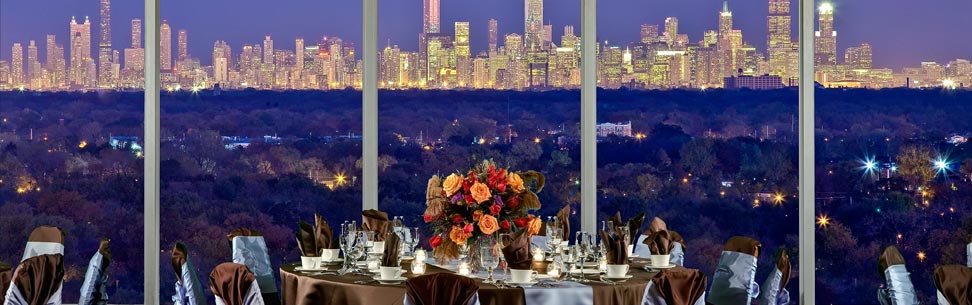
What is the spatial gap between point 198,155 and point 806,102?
5.47 m

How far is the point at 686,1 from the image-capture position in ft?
30.1

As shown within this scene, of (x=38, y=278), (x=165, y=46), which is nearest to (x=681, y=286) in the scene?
(x=38, y=278)

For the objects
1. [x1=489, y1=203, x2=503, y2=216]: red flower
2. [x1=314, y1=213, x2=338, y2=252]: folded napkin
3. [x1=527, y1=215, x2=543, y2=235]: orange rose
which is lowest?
[x1=314, y1=213, x2=338, y2=252]: folded napkin

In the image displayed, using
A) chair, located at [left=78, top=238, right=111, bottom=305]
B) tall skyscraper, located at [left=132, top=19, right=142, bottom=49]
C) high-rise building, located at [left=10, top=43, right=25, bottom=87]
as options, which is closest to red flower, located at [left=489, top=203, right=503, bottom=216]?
chair, located at [left=78, top=238, right=111, bottom=305]

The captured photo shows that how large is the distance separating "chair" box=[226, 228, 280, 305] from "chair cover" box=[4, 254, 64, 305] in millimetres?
1711

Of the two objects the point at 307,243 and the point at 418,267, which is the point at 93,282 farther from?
the point at 418,267

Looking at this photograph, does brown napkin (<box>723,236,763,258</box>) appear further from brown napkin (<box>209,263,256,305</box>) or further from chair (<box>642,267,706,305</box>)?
brown napkin (<box>209,263,256,305</box>)

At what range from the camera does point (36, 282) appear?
458 cm

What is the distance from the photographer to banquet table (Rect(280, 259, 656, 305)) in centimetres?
481

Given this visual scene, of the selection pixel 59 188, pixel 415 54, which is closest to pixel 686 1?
pixel 415 54

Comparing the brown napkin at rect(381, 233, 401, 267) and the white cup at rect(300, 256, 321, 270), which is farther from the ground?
the brown napkin at rect(381, 233, 401, 267)

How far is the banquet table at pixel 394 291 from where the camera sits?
481 cm

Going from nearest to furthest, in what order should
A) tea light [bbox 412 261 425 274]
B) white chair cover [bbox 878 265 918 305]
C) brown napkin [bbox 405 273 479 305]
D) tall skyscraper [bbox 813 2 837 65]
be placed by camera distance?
brown napkin [bbox 405 273 479 305]
white chair cover [bbox 878 265 918 305]
tea light [bbox 412 261 425 274]
tall skyscraper [bbox 813 2 837 65]

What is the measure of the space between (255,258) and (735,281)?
265 centimetres
